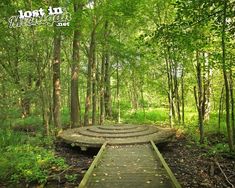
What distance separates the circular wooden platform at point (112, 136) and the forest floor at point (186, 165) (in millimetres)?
520

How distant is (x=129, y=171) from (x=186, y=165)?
2.59 m

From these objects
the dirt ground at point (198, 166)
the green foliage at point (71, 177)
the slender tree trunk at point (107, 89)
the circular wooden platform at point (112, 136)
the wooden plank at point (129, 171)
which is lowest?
the dirt ground at point (198, 166)

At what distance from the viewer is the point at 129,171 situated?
8133 mm

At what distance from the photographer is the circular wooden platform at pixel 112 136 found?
11.8 meters

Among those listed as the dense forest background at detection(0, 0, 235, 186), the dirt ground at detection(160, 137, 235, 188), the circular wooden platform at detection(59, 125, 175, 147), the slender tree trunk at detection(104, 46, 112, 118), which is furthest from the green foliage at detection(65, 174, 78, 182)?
the slender tree trunk at detection(104, 46, 112, 118)

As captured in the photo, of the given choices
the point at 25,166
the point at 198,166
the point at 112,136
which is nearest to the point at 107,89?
the point at 112,136

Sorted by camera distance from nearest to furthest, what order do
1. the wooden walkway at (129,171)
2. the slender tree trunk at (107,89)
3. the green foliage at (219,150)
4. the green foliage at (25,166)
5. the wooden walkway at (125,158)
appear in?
the wooden walkway at (129,171), the wooden walkway at (125,158), the green foliage at (25,166), the green foliage at (219,150), the slender tree trunk at (107,89)

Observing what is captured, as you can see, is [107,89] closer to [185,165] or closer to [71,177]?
[185,165]

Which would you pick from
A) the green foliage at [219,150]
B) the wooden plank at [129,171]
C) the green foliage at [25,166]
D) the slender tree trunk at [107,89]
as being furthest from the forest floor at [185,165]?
the slender tree trunk at [107,89]

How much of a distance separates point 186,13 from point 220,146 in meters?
7.38

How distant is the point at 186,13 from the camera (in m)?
6.46

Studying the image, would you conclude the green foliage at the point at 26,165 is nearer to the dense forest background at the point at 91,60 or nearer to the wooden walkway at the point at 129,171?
the dense forest background at the point at 91,60

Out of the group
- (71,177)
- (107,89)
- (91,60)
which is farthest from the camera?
(107,89)

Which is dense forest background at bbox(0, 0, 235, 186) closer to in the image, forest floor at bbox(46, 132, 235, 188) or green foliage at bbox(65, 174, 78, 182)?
forest floor at bbox(46, 132, 235, 188)
